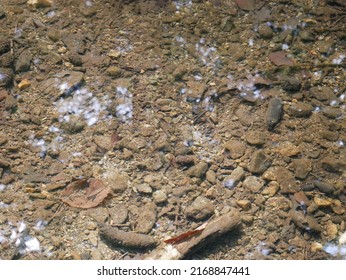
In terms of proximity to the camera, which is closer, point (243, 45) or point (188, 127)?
point (188, 127)

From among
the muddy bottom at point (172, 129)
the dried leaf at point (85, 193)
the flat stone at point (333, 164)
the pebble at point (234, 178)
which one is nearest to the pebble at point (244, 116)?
the muddy bottom at point (172, 129)

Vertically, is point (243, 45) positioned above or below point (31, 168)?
above

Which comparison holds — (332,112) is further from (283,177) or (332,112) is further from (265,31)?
(265,31)

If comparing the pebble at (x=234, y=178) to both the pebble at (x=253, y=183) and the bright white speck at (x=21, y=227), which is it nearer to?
the pebble at (x=253, y=183)
